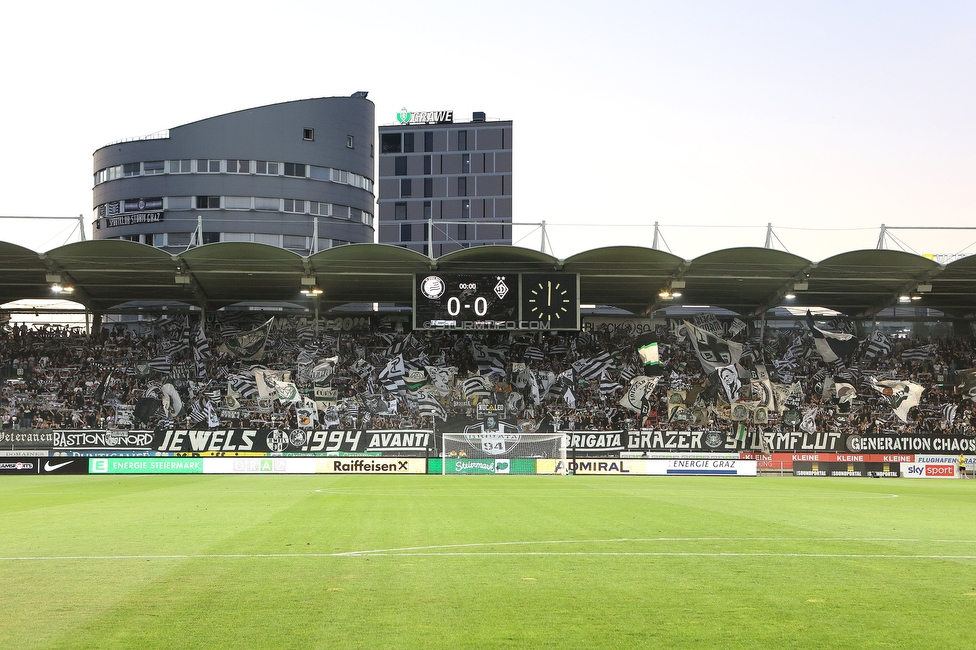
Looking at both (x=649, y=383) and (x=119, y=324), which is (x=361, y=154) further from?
(x=649, y=383)

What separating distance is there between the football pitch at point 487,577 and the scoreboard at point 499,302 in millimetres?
24151

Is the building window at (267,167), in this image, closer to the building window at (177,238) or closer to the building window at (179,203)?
the building window at (179,203)

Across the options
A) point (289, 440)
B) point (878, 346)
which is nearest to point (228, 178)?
point (289, 440)

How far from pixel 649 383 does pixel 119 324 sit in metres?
30.2

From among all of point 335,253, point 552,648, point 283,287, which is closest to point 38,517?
point 552,648

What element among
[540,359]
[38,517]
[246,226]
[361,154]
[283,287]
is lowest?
[38,517]

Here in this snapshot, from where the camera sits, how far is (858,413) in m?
46.9

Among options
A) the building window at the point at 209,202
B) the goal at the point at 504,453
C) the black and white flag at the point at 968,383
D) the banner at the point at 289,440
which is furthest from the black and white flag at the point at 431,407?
the building window at the point at 209,202

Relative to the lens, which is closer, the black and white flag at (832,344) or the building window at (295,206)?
the black and white flag at (832,344)

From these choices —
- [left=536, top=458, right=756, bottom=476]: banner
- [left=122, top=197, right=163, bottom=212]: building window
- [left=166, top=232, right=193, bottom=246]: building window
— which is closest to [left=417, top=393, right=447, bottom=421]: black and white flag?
[left=536, top=458, right=756, bottom=476]: banner

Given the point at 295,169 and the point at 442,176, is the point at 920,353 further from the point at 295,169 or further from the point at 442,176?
the point at 442,176

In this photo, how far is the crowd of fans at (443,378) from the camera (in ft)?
150

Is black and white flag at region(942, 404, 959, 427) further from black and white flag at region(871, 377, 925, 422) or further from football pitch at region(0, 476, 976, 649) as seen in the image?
football pitch at region(0, 476, 976, 649)

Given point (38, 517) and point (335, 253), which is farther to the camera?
point (335, 253)
